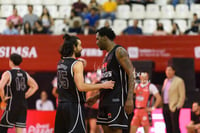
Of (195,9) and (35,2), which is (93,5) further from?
(195,9)

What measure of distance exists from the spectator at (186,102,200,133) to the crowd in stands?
20.7 feet

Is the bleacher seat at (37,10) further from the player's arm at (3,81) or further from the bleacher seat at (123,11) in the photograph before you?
the player's arm at (3,81)

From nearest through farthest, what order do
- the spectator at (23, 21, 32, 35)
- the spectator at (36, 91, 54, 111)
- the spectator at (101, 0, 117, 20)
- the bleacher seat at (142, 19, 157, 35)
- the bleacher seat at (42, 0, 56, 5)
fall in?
the spectator at (36, 91, 54, 111)
the spectator at (23, 21, 32, 35)
the bleacher seat at (142, 19, 157, 35)
the spectator at (101, 0, 117, 20)
the bleacher seat at (42, 0, 56, 5)

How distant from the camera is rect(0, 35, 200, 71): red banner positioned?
746 inches

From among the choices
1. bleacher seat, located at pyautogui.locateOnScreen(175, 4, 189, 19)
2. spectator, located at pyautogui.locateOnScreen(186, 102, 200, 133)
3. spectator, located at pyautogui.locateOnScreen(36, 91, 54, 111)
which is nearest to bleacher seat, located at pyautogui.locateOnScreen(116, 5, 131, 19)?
bleacher seat, located at pyautogui.locateOnScreen(175, 4, 189, 19)

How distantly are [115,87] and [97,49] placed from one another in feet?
31.9

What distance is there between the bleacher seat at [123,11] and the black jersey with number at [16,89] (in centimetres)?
980

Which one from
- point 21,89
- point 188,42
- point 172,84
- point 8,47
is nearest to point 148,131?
point 172,84

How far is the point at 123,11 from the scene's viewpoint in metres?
21.4

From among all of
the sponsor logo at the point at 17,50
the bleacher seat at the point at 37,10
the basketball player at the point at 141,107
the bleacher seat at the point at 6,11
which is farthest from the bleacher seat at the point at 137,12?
the basketball player at the point at 141,107

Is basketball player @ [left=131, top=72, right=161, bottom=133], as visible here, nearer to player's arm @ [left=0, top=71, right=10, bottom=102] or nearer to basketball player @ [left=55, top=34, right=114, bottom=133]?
player's arm @ [left=0, top=71, right=10, bottom=102]

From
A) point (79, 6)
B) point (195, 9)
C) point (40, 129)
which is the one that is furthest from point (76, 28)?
point (40, 129)

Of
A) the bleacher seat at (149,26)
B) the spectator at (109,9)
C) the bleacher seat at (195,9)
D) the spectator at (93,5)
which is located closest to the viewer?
the bleacher seat at (149,26)

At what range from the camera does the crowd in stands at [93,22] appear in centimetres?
1989
